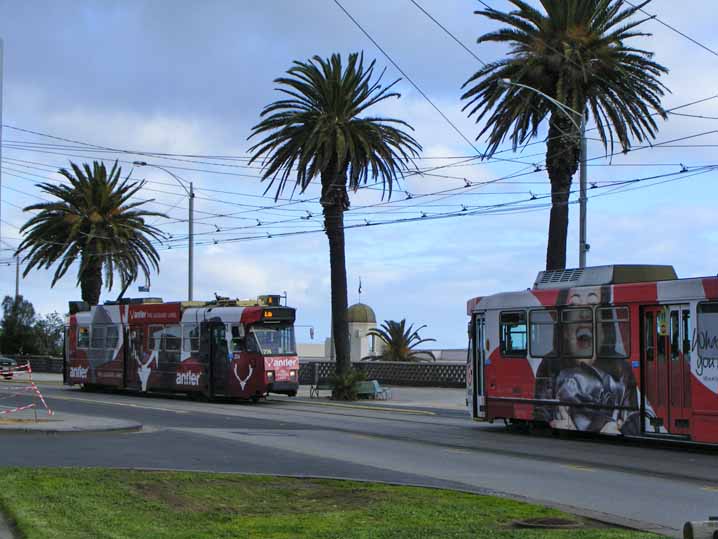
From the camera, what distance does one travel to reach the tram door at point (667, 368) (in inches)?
720

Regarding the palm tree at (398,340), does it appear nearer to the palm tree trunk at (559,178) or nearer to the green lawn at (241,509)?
the palm tree trunk at (559,178)

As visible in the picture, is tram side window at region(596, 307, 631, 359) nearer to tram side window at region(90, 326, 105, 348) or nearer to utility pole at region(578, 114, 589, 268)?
utility pole at region(578, 114, 589, 268)

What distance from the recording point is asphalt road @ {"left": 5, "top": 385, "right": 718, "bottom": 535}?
13.0 m

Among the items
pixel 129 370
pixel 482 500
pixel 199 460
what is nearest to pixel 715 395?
pixel 482 500

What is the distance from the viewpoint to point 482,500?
11828mm

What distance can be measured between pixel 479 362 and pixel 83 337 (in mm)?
→ 22658

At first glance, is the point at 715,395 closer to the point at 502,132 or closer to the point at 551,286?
the point at 551,286

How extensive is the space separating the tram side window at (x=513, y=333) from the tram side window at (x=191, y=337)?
14.5 m

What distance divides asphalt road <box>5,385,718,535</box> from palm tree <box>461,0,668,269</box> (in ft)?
30.2

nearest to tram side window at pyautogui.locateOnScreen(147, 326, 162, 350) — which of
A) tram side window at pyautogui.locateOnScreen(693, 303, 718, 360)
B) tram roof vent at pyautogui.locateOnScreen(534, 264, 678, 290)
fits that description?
tram roof vent at pyautogui.locateOnScreen(534, 264, 678, 290)

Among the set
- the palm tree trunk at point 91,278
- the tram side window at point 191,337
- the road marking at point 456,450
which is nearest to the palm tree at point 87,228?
the palm tree trunk at point 91,278

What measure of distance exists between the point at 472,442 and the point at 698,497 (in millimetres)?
Result: 7818

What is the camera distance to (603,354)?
20062mm

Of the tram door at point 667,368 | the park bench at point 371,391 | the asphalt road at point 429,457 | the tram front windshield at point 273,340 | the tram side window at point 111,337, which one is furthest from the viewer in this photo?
the tram side window at point 111,337
